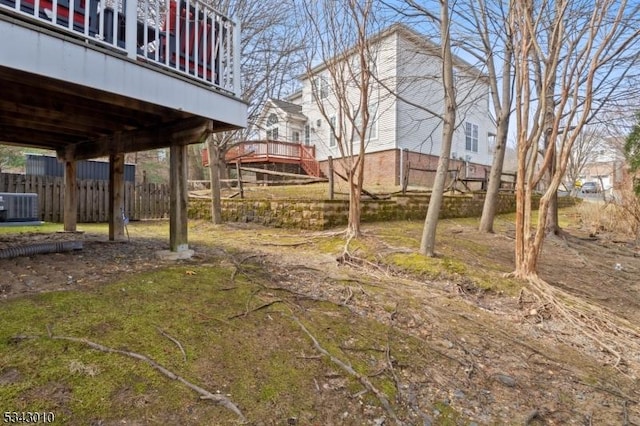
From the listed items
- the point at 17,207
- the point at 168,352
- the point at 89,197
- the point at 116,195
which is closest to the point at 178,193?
the point at 116,195

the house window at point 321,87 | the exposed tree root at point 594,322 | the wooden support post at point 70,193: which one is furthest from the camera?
the house window at point 321,87

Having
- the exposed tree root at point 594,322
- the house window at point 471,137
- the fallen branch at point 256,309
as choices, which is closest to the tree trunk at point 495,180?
the exposed tree root at point 594,322

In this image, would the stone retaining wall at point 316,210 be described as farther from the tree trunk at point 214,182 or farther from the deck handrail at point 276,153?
the deck handrail at point 276,153

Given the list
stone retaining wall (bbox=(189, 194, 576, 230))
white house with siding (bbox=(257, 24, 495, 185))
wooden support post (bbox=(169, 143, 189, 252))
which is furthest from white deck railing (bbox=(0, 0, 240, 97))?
white house with siding (bbox=(257, 24, 495, 185))

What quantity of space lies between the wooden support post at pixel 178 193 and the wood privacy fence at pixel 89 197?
22.3ft

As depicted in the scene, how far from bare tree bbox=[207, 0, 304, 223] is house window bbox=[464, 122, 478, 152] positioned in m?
12.8

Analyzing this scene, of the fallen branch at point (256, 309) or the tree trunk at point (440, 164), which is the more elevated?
the tree trunk at point (440, 164)

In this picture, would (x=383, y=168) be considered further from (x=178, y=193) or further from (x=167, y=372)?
(x=167, y=372)

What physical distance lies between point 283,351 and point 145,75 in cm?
284

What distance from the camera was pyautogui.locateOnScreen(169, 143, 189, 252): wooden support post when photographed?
458 cm

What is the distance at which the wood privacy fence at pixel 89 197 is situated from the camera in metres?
9.22

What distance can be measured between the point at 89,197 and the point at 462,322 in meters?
10.1

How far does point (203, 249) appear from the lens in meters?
5.59

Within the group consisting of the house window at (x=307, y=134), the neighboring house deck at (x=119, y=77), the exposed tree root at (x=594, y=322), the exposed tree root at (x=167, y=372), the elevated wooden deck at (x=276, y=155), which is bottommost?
the exposed tree root at (x=594, y=322)
